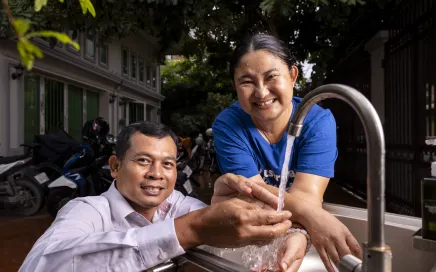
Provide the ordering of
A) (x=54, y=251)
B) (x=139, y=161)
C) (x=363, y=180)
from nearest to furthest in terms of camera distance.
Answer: (x=54, y=251), (x=139, y=161), (x=363, y=180)

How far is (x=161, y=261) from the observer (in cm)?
112

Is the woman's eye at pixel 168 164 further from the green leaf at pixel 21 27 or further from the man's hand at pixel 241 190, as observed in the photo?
the green leaf at pixel 21 27

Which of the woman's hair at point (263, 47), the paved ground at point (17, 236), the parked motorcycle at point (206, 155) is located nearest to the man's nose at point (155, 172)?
the woman's hair at point (263, 47)

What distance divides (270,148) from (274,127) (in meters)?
0.09

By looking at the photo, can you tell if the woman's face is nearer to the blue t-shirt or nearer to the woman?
the woman

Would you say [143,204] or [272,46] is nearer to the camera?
[143,204]

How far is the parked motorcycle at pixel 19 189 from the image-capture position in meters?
5.11

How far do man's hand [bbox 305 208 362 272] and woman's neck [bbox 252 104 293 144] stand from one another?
0.54m

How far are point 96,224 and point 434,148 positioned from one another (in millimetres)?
3500

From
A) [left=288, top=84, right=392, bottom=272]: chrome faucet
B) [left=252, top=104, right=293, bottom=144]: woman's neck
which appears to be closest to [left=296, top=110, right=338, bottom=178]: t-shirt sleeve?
[left=252, top=104, right=293, bottom=144]: woman's neck

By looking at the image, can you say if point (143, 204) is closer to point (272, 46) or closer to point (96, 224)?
point (96, 224)

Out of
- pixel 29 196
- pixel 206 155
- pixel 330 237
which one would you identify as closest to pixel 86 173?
pixel 29 196

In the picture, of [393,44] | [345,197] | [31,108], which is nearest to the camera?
[393,44]

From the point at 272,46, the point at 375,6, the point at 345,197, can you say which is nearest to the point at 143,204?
the point at 272,46
